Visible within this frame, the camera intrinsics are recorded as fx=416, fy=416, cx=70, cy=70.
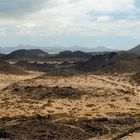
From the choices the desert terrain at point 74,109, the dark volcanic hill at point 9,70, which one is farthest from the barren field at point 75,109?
the dark volcanic hill at point 9,70

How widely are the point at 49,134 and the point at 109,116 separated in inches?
499

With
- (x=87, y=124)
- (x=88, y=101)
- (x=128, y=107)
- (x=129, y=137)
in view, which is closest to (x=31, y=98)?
(x=88, y=101)

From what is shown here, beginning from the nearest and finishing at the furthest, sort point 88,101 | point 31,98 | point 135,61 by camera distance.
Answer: point 88,101 → point 31,98 → point 135,61

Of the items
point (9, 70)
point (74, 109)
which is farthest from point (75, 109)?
point (9, 70)

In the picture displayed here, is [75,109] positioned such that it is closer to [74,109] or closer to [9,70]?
[74,109]

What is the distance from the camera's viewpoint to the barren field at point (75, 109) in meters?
36.5

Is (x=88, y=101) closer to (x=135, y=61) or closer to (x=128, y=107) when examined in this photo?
(x=128, y=107)

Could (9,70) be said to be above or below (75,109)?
above

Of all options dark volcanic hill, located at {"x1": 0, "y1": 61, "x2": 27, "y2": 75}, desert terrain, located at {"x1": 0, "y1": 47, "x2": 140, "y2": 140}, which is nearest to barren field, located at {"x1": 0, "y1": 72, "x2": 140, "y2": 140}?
desert terrain, located at {"x1": 0, "y1": 47, "x2": 140, "y2": 140}

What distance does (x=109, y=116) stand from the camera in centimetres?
4675

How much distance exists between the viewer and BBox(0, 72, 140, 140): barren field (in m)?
36.5

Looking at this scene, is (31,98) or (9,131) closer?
(9,131)

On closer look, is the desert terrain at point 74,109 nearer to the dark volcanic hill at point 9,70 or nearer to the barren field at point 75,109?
the barren field at point 75,109

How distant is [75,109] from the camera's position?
175 feet
